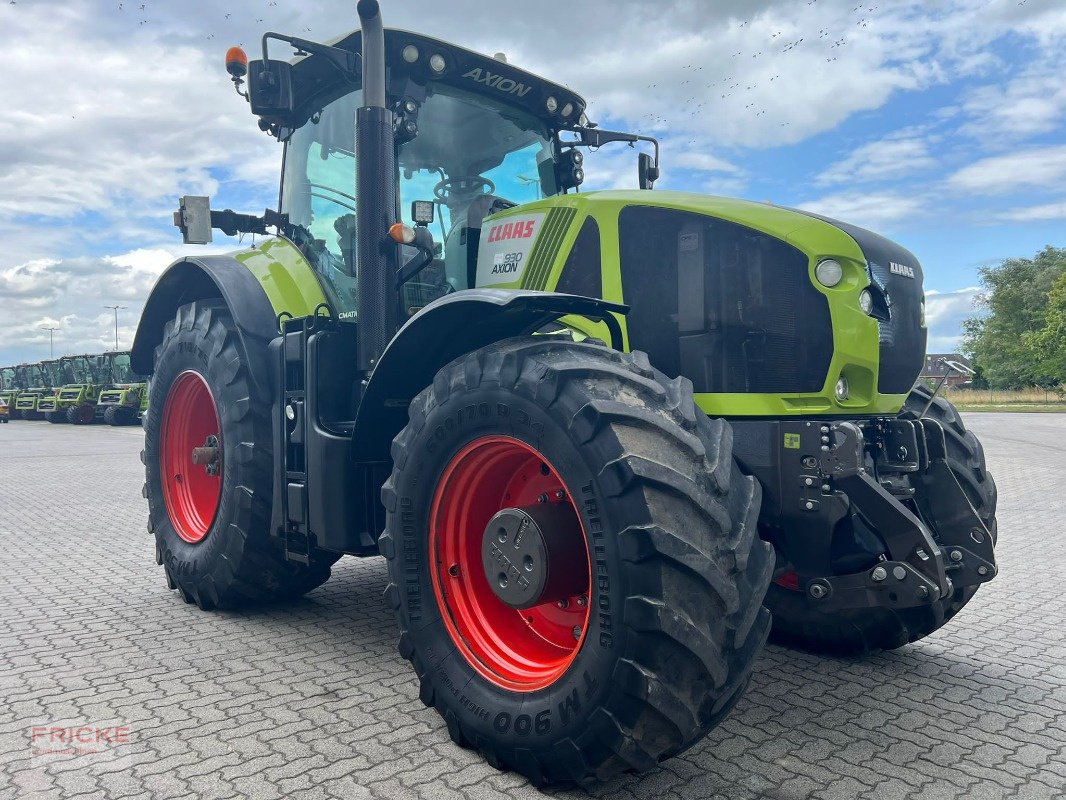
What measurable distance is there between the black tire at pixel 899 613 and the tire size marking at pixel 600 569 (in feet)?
5.49

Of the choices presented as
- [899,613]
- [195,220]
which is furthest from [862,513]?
[195,220]

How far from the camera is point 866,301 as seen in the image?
129 inches

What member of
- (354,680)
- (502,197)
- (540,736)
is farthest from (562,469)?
(502,197)

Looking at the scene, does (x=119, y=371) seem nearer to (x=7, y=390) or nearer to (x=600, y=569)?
(x=7, y=390)

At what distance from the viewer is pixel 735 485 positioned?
9.08 feet

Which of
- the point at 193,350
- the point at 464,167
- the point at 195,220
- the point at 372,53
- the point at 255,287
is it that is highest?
the point at 372,53

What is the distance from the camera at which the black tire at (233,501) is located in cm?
459

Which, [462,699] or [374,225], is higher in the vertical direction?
[374,225]

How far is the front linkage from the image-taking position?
2992 millimetres

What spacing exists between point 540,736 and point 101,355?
111ft

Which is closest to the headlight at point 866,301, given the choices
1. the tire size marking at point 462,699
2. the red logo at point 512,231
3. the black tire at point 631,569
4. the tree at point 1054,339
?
the black tire at point 631,569

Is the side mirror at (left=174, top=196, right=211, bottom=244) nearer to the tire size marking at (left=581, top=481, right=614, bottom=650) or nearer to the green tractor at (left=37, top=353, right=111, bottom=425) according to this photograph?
the tire size marking at (left=581, top=481, right=614, bottom=650)

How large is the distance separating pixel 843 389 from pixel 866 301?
0.34 meters

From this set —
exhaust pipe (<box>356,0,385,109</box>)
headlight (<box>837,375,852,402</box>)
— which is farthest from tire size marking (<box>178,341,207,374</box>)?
headlight (<box>837,375,852,402</box>)
